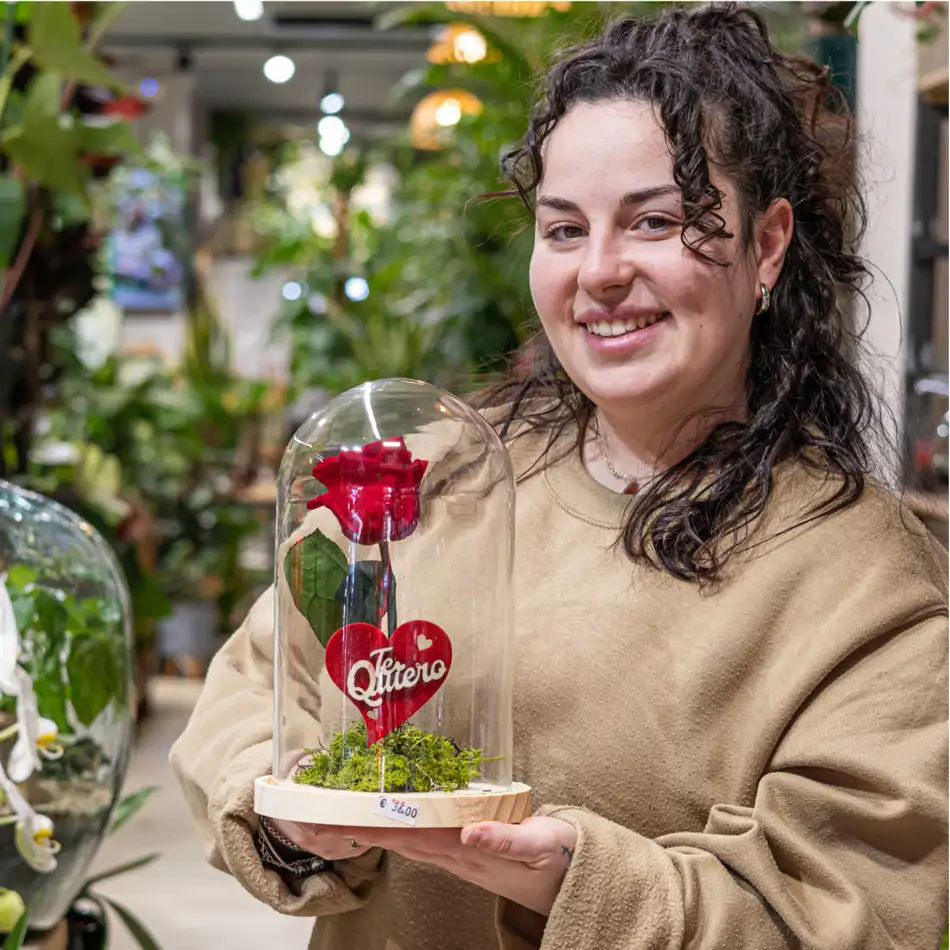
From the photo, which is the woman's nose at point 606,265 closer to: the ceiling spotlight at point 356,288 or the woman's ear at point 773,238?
the woman's ear at point 773,238

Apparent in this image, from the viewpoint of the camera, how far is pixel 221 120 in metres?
10.2

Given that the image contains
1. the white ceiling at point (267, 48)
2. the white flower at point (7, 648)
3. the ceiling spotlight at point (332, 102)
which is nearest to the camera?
the white flower at point (7, 648)

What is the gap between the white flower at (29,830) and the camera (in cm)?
128

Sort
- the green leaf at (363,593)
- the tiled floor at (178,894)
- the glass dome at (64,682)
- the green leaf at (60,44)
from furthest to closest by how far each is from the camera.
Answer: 1. the tiled floor at (178,894)
2. the green leaf at (60,44)
3. the glass dome at (64,682)
4. the green leaf at (363,593)

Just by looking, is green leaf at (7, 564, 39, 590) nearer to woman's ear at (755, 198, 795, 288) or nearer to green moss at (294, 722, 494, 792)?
green moss at (294, 722, 494, 792)

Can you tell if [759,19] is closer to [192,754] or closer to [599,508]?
[599,508]

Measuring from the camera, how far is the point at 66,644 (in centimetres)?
163

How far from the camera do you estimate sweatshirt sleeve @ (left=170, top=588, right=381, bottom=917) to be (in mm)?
1175

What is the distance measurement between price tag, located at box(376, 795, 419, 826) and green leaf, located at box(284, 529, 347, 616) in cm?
21

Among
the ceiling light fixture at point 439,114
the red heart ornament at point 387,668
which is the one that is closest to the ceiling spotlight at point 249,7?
the ceiling light fixture at point 439,114

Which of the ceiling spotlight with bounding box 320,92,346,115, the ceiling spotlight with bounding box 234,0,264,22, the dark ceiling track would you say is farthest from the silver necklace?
the ceiling spotlight with bounding box 320,92,346,115

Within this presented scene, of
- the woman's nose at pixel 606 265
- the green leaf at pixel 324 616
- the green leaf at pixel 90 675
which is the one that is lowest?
the green leaf at pixel 90 675

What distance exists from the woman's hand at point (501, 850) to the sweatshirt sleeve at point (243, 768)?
121 millimetres

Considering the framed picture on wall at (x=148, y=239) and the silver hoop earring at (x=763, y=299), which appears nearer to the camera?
the silver hoop earring at (x=763, y=299)
